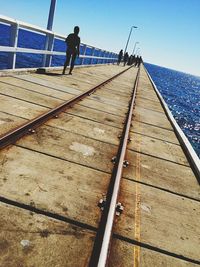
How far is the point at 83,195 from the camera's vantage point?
372 cm

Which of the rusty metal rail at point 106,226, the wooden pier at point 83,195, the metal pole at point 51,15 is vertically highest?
the metal pole at point 51,15

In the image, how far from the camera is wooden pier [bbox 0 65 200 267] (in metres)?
2.80

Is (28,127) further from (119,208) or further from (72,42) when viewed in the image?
(72,42)

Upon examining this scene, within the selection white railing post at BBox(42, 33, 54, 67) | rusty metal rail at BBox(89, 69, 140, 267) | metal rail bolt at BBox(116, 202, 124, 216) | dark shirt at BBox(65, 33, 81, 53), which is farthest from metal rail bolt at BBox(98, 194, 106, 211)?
dark shirt at BBox(65, 33, 81, 53)

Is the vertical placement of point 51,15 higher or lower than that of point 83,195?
higher

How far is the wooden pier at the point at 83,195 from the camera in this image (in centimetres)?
280

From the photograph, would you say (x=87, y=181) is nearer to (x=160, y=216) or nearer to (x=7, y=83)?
(x=160, y=216)

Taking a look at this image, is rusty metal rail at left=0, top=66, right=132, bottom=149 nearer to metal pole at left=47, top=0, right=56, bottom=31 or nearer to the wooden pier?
the wooden pier

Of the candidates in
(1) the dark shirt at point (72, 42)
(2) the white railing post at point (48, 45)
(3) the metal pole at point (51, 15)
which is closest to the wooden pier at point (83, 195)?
(2) the white railing post at point (48, 45)

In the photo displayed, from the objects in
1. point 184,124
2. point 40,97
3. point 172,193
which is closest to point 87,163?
point 172,193

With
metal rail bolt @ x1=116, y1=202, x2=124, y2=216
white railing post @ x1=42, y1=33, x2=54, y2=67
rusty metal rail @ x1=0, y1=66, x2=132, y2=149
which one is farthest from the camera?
white railing post @ x1=42, y1=33, x2=54, y2=67

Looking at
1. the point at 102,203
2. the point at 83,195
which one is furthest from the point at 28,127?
the point at 102,203

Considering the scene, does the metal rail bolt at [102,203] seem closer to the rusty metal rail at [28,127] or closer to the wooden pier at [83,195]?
the wooden pier at [83,195]

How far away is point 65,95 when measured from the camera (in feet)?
29.6
